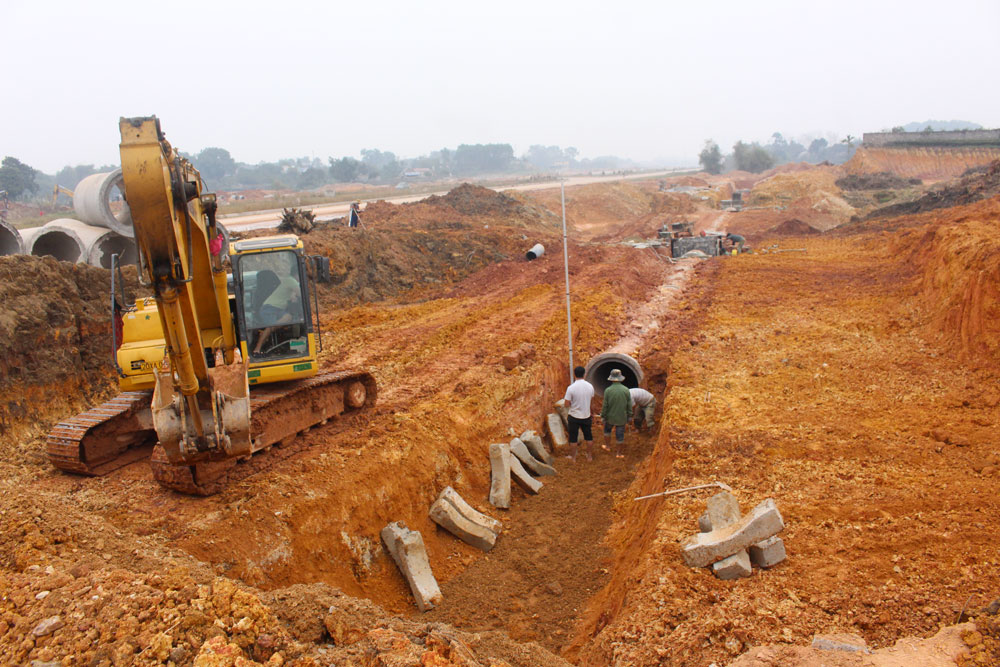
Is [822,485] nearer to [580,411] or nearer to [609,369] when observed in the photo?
[580,411]

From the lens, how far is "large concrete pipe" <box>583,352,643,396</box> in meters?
12.4

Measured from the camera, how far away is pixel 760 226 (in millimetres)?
35281

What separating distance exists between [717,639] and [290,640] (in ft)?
10.2

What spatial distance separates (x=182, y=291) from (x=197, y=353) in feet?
2.11

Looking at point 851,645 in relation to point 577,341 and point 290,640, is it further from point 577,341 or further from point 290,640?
point 577,341

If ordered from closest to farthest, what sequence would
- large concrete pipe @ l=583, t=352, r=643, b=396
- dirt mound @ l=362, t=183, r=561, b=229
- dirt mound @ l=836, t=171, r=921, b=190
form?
large concrete pipe @ l=583, t=352, r=643, b=396 → dirt mound @ l=362, t=183, r=561, b=229 → dirt mound @ l=836, t=171, r=921, b=190

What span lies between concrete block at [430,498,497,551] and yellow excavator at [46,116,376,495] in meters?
2.14

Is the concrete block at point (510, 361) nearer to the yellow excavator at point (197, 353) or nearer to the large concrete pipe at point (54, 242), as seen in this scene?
the yellow excavator at point (197, 353)

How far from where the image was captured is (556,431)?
11.4 metres

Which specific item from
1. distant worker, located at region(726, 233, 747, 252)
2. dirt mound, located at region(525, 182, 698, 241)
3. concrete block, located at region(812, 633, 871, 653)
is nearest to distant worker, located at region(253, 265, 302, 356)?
concrete block, located at region(812, 633, 871, 653)

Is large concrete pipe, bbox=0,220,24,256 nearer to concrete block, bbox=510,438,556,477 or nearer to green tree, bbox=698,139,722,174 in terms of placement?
concrete block, bbox=510,438,556,477

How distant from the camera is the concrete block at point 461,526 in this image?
26.5ft

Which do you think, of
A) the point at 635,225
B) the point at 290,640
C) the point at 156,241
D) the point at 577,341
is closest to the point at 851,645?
the point at 290,640

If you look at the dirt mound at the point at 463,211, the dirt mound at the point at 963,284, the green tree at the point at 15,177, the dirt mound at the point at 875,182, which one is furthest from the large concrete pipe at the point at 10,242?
the green tree at the point at 15,177
